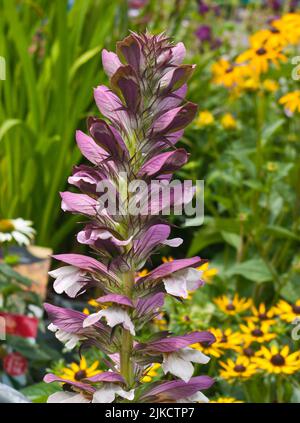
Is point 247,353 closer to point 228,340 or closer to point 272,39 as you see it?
point 228,340

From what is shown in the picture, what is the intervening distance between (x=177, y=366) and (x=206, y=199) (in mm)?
1686

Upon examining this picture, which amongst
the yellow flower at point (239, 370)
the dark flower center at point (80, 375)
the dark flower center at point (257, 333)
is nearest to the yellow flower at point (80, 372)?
the dark flower center at point (80, 375)

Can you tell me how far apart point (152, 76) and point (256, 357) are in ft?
2.93

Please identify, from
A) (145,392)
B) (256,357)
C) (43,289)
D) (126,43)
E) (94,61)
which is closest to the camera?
(126,43)

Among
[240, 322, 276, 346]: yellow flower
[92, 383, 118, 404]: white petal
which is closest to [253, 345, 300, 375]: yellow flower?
[240, 322, 276, 346]: yellow flower

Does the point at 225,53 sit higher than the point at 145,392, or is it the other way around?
the point at 225,53

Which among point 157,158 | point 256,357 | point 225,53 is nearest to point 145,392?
point 157,158

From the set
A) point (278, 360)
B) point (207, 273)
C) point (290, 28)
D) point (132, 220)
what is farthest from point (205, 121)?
point (132, 220)

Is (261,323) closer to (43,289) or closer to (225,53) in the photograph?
(43,289)

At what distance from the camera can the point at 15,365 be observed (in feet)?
6.48

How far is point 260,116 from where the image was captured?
2.49 metres

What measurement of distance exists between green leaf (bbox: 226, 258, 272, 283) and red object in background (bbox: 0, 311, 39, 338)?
0.59 m

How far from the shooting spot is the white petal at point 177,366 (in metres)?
0.93

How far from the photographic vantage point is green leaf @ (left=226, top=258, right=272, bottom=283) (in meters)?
→ 2.26
